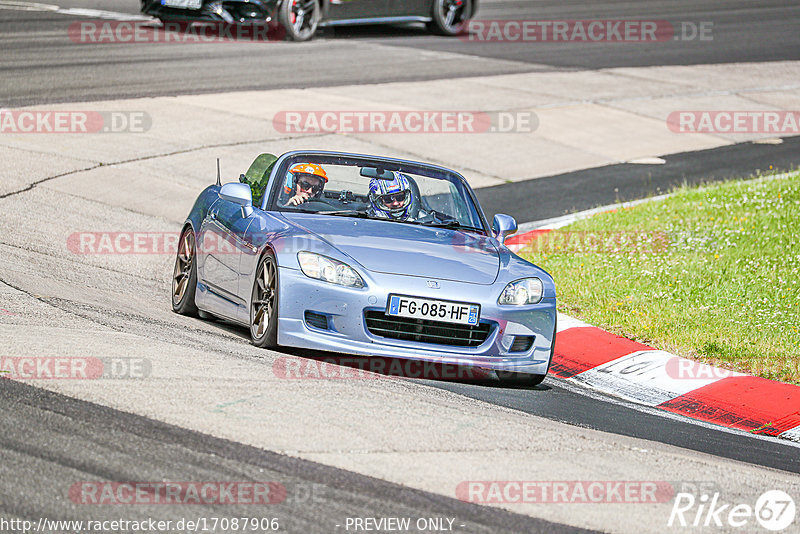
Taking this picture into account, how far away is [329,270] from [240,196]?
1311 millimetres

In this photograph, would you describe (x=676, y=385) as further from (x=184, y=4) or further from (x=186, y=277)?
(x=184, y=4)

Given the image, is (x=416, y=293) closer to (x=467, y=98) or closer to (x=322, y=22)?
(x=467, y=98)

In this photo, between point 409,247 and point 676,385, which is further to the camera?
point 676,385

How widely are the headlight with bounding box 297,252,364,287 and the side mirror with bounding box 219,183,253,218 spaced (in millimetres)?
1128

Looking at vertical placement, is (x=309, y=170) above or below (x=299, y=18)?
below

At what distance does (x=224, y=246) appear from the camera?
848 cm

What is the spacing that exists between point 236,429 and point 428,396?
1.60 metres

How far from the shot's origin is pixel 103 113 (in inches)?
623

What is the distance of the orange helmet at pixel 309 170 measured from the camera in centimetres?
867

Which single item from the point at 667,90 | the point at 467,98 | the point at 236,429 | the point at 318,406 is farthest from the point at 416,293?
the point at 667,90

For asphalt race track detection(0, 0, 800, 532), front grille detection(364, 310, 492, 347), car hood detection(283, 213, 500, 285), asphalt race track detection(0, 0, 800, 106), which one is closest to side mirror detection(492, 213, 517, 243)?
car hood detection(283, 213, 500, 285)

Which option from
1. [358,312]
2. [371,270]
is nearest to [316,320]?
[358,312]

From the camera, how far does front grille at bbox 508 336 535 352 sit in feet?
24.7

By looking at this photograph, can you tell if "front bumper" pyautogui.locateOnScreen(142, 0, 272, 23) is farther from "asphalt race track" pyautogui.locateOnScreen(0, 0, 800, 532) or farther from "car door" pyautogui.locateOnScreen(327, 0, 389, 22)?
"asphalt race track" pyautogui.locateOnScreen(0, 0, 800, 532)
